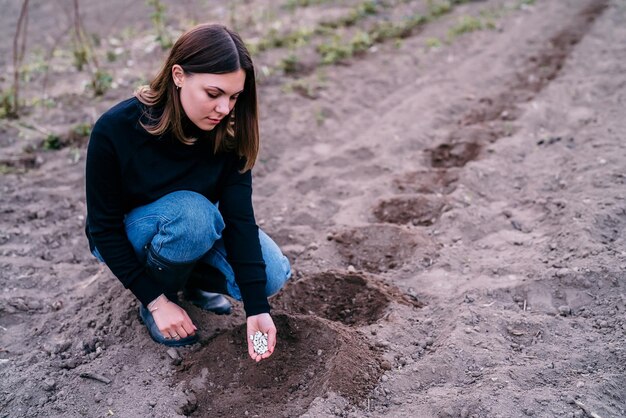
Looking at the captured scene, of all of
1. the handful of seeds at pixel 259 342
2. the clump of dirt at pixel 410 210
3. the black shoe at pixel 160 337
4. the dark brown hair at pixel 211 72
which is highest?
the dark brown hair at pixel 211 72

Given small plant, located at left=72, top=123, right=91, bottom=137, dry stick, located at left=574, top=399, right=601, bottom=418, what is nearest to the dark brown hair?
dry stick, located at left=574, top=399, right=601, bottom=418

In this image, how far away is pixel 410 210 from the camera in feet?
11.7

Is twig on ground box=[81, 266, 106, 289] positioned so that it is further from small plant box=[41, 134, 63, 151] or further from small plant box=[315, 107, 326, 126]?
Answer: small plant box=[315, 107, 326, 126]

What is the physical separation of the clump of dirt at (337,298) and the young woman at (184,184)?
0.32 meters

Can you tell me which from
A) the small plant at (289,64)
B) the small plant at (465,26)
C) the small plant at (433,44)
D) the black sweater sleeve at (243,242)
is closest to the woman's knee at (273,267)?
the black sweater sleeve at (243,242)

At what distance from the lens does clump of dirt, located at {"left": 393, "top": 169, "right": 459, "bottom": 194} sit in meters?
3.76

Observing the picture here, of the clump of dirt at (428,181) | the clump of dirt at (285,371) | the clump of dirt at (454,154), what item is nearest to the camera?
the clump of dirt at (285,371)

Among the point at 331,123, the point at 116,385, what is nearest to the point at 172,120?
the point at 116,385

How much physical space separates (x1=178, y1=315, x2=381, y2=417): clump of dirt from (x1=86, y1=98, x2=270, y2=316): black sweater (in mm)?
269

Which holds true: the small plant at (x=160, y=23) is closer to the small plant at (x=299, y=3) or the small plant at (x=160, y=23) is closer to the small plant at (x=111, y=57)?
the small plant at (x=111, y=57)

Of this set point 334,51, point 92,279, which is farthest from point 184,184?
point 334,51

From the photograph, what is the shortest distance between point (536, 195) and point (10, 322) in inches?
106

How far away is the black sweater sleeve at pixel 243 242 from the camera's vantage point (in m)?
2.35

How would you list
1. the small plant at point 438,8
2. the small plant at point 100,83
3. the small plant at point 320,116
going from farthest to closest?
the small plant at point 438,8, the small plant at point 100,83, the small plant at point 320,116
